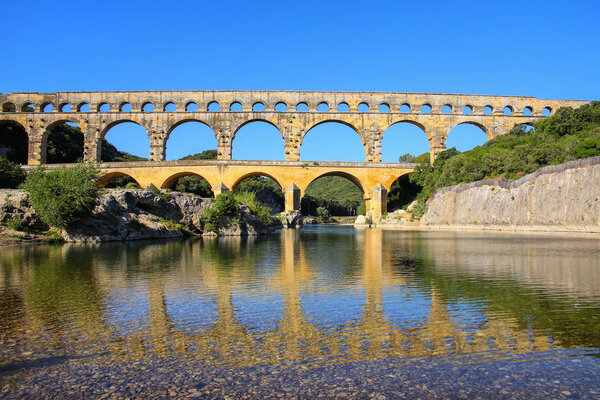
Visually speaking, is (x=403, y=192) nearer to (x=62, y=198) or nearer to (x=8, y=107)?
(x=62, y=198)

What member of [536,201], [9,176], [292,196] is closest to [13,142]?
[9,176]

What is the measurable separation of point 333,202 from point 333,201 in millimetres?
201

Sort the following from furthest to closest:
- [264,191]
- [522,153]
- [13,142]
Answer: [264,191], [13,142], [522,153]

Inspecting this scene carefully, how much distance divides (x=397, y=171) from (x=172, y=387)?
37.2 metres

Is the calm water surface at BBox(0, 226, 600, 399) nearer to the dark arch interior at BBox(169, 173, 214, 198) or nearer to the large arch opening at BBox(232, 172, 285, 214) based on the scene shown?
the dark arch interior at BBox(169, 173, 214, 198)

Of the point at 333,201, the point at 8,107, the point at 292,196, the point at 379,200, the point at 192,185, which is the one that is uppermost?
the point at 8,107

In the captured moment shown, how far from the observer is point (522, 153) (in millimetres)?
26453

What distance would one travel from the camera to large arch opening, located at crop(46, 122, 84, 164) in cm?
4221

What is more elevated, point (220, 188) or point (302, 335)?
point (220, 188)

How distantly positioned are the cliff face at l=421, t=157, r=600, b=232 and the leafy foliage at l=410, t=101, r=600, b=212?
1503mm

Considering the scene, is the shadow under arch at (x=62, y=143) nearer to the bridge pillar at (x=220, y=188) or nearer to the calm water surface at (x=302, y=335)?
the bridge pillar at (x=220, y=188)

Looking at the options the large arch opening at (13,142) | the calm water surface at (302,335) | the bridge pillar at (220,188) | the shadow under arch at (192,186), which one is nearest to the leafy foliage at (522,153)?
the bridge pillar at (220,188)

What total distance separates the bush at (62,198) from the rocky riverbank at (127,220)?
43 cm

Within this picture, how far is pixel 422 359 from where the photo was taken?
3.23m
